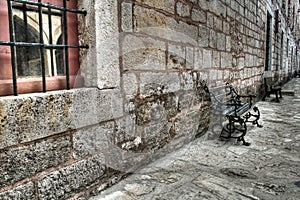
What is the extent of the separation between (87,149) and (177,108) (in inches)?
46.6

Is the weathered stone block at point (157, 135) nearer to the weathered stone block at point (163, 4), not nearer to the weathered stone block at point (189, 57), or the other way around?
the weathered stone block at point (189, 57)

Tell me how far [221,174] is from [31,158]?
1.44 metres

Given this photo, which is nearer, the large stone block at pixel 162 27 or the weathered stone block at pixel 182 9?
the large stone block at pixel 162 27

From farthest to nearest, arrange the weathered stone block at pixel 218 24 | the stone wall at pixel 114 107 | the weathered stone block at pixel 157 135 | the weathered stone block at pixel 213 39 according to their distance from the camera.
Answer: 1. the weathered stone block at pixel 218 24
2. the weathered stone block at pixel 213 39
3. the weathered stone block at pixel 157 135
4. the stone wall at pixel 114 107

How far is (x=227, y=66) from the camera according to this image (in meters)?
3.80

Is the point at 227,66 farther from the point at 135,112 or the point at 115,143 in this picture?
the point at 115,143

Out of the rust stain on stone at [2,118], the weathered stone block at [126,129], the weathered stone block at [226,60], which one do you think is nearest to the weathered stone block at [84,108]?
the weathered stone block at [126,129]

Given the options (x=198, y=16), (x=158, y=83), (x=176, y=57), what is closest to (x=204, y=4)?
(x=198, y=16)

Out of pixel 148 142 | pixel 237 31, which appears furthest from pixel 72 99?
pixel 237 31

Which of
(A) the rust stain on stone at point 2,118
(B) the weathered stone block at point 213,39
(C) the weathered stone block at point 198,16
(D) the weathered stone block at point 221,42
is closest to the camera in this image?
(A) the rust stain on stone at point 2,118

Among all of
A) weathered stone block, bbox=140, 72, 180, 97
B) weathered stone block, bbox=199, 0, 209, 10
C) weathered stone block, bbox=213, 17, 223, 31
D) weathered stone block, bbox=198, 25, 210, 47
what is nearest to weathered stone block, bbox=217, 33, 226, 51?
weathered stone block, bbox=213, 17, 223, 31

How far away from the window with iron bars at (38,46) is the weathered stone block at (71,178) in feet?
1.66

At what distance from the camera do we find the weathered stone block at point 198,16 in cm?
264

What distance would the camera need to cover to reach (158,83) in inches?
83.7
